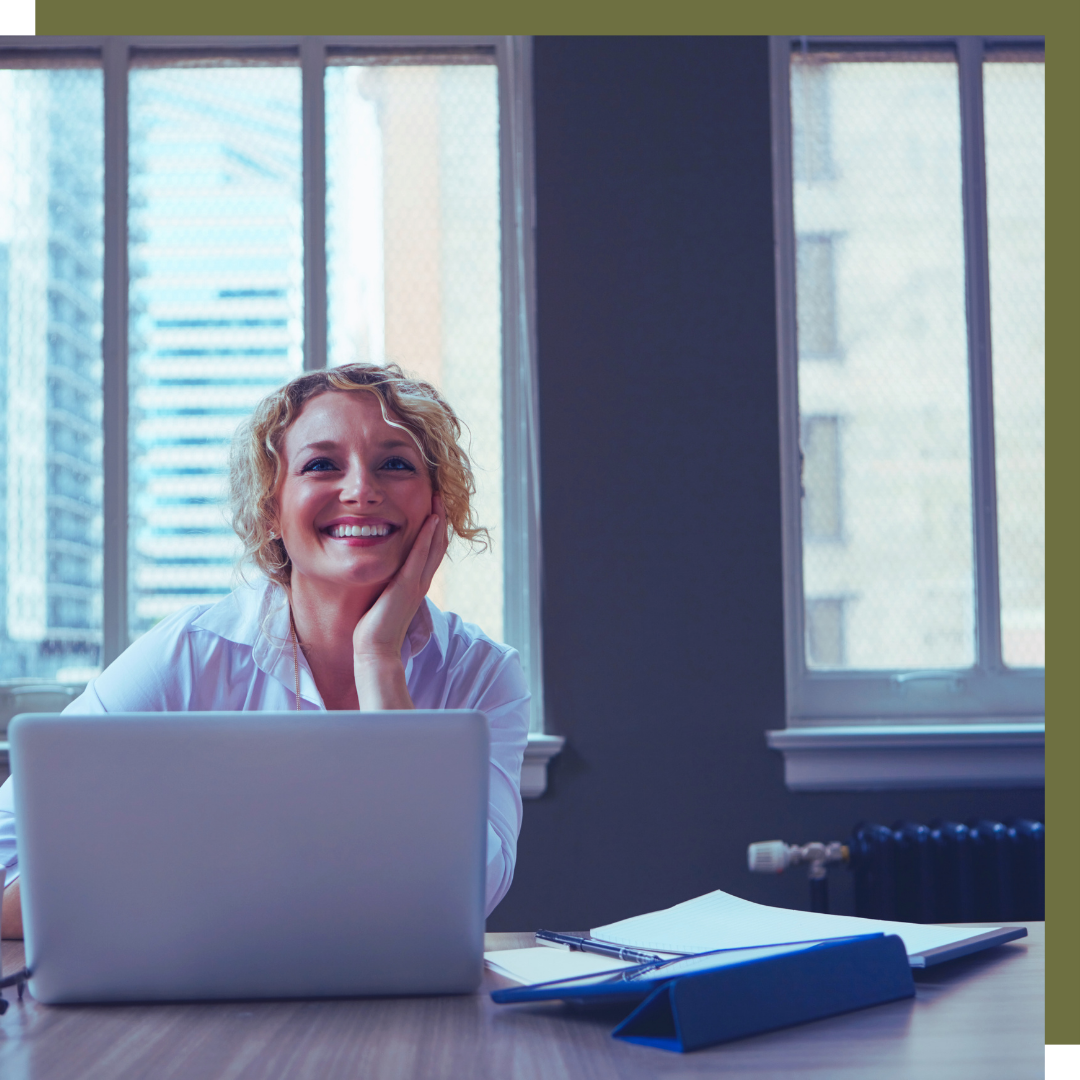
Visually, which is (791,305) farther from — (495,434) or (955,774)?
(955,774)

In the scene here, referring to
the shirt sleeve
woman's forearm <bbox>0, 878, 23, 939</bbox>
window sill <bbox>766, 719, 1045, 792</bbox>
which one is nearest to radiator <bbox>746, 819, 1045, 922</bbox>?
window sill <bbox>766, 719, 1045, 792</bbox>

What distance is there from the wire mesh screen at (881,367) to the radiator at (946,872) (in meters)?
0.48

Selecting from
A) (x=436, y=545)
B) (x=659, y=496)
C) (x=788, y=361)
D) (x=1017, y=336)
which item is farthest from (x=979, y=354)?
(x=436, y=545)

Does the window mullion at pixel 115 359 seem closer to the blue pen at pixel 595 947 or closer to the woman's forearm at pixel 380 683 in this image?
the woman's forearm at pixel 380 683

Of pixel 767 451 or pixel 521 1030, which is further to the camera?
pixel 767 451

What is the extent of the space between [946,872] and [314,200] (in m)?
2.08

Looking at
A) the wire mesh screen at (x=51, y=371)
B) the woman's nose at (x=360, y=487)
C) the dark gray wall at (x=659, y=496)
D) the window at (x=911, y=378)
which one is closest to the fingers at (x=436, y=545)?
the woman's nose at (x=360, y=487)

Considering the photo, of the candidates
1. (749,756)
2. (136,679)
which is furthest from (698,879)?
(136,679)

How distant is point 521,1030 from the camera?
2.44 feet

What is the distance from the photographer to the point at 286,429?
1.63 metres

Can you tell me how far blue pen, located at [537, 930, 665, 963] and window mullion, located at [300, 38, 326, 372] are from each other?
176 centimetres

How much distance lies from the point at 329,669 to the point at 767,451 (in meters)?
1.20

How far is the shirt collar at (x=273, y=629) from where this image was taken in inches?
59.2

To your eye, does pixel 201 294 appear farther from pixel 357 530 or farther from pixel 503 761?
pixel 503 761
